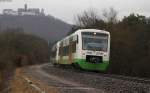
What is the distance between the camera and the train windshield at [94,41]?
38094 millimetres

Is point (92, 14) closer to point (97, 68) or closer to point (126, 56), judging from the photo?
point (126, 56)

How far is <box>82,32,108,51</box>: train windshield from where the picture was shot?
3809 centimetres

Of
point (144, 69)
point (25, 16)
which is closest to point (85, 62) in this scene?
point (144, 69)

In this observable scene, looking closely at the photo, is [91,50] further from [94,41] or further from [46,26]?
[46,26]

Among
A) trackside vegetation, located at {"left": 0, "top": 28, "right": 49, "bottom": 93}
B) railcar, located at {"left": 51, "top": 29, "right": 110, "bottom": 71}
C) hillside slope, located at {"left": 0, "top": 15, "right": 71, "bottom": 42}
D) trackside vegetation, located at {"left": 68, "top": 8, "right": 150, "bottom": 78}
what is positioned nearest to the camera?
railcar, located at {"left": 51, "top": 29, "right": 110, "bottom": 71}

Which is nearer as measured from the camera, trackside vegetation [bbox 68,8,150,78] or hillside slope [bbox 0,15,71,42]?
trackside vegetation [bbox 68,8,150,78]

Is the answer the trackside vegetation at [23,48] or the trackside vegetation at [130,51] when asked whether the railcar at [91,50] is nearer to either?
the trackside vegetation at [130,51]

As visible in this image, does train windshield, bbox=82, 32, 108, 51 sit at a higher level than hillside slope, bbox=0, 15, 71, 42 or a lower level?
lower

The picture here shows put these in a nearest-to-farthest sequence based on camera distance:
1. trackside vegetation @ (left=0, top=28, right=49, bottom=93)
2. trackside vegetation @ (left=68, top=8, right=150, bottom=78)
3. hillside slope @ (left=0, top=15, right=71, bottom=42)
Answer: trackside vegetation @ (left=68, top=8, right=150, bottom=78) < trackside vegetation @ (left=0, top=28, right=49, bottom=93) < hillside slope @ (left=0, top=15, right=71, bottom=42)

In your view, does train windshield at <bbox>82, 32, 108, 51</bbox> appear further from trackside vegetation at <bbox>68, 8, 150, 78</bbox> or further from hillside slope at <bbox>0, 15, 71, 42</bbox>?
hillside slope at <bbox>0, 15, 71, 42</bbox>

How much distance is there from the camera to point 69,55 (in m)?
42.5

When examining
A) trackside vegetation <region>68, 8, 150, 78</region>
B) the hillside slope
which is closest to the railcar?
trackside vegetation <region>68, 8, 150, 78</region>

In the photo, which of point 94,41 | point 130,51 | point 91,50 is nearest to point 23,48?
point 130,51

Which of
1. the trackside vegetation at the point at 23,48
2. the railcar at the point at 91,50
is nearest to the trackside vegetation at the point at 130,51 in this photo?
the railcar at the point at 91,50
